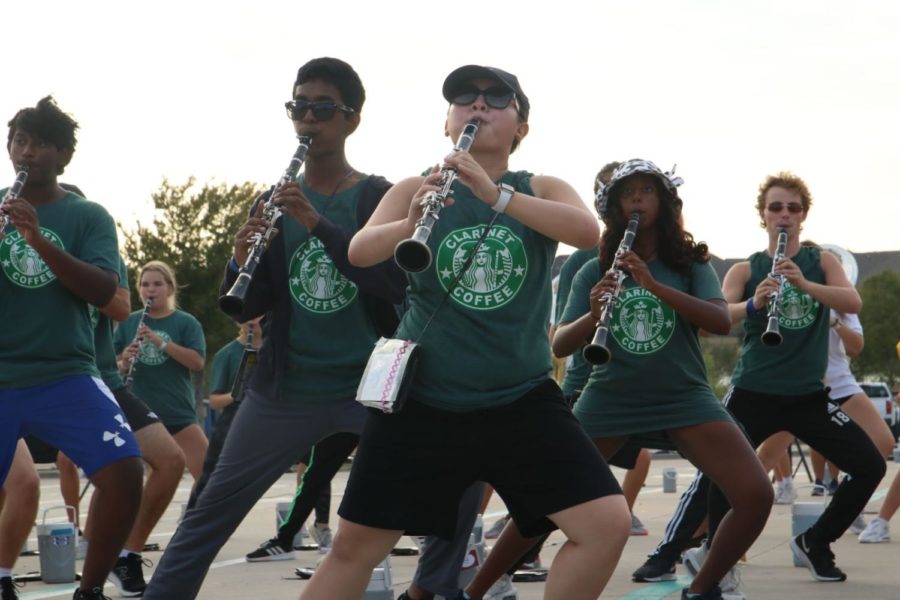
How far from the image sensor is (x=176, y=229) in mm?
47625

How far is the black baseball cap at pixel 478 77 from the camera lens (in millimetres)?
4766

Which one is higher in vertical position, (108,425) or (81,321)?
(81,321)

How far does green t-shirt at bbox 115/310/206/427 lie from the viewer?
10984 mm

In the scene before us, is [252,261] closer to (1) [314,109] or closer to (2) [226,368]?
(1) [314,109]

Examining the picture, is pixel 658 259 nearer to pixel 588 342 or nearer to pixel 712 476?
pixel 588 342

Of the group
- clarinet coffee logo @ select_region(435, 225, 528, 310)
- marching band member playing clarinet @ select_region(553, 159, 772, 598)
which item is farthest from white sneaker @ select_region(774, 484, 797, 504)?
clarinet coffee logo @ select_region(435, 225, 528, 310)

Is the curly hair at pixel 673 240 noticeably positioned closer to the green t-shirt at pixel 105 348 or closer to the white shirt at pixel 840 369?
the green t-shirt at pixel 105 348

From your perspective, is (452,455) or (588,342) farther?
(588,342)

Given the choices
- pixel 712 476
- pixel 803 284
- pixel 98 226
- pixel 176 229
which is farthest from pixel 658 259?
pixel 176 229

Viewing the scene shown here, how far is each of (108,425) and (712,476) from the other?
2363 mm

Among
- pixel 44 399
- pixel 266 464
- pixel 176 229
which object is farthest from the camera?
pixel 176 229

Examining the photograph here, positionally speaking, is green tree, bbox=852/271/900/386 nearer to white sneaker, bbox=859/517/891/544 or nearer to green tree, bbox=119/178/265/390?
green tree, bbox=119/178/265/390

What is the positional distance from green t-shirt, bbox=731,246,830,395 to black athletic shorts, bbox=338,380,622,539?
3.61 meters

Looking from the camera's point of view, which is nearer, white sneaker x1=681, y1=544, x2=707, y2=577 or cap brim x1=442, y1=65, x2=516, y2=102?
cap brim x1=442, y1=65, x2=516, y2=102
